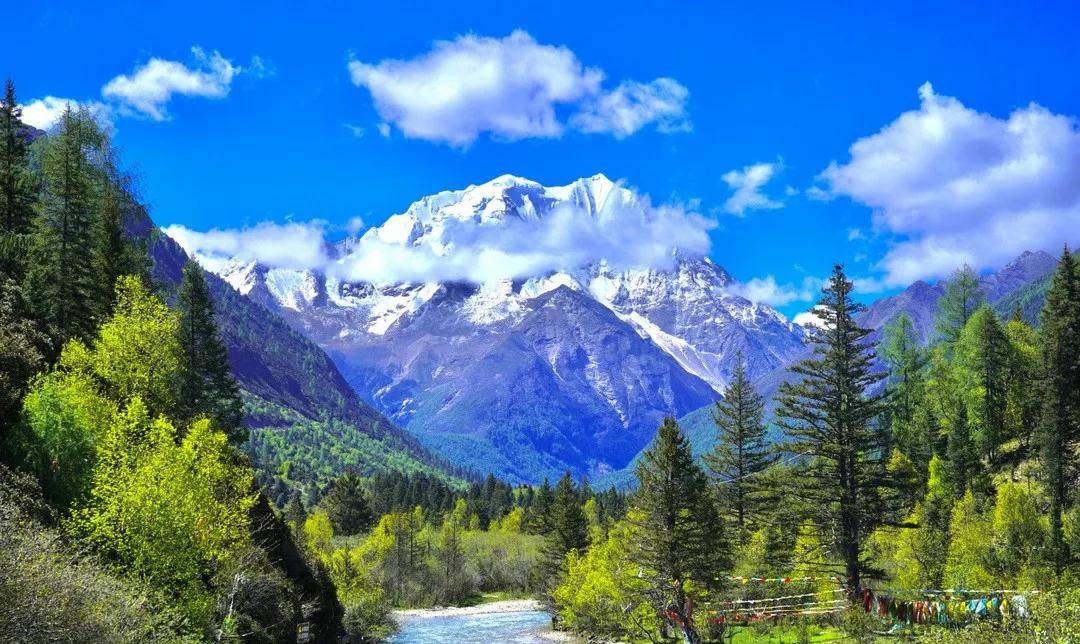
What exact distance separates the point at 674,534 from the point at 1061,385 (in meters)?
39.4

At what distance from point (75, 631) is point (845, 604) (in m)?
40.1

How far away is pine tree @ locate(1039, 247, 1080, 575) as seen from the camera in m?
64.1

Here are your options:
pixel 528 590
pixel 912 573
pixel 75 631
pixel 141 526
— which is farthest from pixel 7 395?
pixel 528 590

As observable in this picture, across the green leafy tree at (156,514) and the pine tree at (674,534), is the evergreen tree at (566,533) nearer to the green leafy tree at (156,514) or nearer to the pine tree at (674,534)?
the pine tree at (674,534)

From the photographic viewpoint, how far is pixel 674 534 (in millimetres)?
51969

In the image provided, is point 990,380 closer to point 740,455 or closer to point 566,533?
point 740,455

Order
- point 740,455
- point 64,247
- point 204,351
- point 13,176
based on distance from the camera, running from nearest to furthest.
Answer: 1. point 64,247
2. point 13,176
3. point 740,455
4. point 204,351

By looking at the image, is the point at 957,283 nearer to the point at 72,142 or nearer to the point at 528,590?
the point at 528,590

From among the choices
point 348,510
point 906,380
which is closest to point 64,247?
point 348,510

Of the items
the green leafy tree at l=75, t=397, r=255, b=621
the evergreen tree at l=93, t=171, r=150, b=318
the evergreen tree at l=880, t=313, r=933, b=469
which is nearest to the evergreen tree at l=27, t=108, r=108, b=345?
the evergreen tree at l=93, t=171, r=150, b=318

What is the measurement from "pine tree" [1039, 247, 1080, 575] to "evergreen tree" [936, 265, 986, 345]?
3942 cm

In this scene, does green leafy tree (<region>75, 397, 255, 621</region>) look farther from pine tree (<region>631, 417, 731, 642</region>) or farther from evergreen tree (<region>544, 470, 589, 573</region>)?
evergreen tree (<region>544, 470, 589, 573</region>)

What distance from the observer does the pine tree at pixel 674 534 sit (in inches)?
2051

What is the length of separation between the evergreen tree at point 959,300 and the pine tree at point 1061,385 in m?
39.4
